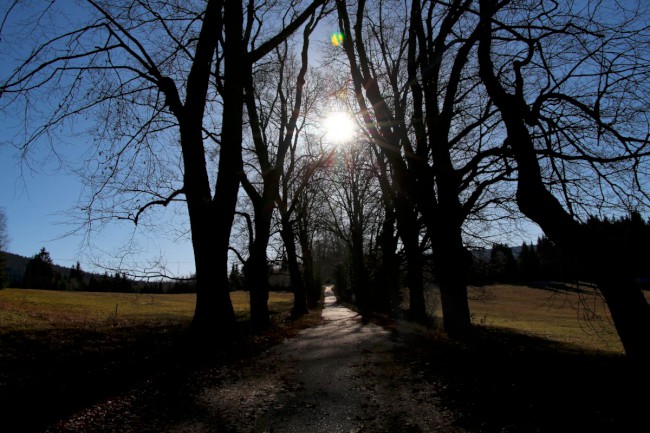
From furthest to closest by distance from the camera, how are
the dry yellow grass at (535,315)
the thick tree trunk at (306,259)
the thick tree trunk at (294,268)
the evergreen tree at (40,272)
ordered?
the evergreen tree at (40,272), the thick tree trunk at (306,259), the thick tree trunk at (294,268), the dry yellow grass at (535,315)

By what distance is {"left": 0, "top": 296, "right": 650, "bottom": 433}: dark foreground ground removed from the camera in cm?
372

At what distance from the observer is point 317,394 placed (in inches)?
198

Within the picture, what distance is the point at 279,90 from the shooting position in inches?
676

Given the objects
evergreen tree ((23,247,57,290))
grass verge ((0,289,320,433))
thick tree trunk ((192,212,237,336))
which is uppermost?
evergreen tree ((23,247,57,290))

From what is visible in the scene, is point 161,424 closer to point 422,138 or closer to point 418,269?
point 422,138

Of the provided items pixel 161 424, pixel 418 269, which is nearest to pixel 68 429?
pixel 161 424

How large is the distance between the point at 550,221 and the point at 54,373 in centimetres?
725

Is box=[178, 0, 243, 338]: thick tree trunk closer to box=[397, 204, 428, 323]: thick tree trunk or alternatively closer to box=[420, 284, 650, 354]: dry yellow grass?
box=[420, 284, 650, 354]: dry yellow grass

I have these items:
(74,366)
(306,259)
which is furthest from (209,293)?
(306,259)

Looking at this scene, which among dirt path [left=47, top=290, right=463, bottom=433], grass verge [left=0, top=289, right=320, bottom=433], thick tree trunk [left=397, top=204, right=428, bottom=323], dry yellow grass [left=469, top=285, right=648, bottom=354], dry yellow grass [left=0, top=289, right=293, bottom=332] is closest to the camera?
dirt path [left=47, top=290, right=463, bottom=433]

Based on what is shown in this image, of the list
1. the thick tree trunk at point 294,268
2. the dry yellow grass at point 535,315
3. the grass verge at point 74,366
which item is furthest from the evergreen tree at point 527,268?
the grass verge at point 74,366

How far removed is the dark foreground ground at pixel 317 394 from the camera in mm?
3725

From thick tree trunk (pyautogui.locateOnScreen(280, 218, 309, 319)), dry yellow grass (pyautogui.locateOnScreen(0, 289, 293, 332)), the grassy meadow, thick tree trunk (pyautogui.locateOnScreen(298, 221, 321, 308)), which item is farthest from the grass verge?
thick tree trunk (pyautogui.locateOnScreen(298, 221, 321, 308))

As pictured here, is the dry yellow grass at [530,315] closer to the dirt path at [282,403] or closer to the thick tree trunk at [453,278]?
the thick tree trunk at [453,278]
